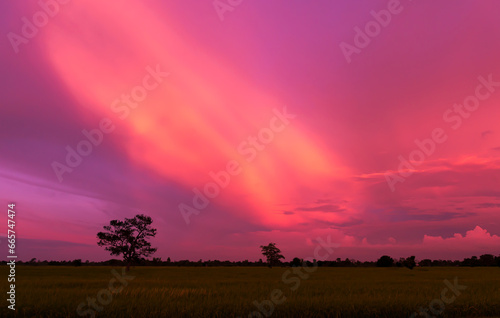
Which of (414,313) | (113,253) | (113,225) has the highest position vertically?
(113,225)

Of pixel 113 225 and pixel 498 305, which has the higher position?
pixel 113 225

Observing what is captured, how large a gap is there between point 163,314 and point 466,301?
15.8 metres

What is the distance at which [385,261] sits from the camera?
117 meters

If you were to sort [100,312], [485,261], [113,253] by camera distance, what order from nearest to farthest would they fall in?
[100,312] → [113,253] → [485,261]

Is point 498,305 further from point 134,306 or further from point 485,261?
point 485,261

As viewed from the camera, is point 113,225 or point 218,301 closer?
point 218,301

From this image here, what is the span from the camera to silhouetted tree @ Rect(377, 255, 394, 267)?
115625 millimetres

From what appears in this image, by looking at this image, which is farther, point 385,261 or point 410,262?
point 385,261

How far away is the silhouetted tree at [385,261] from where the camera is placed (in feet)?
379

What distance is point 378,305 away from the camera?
60.7 ft

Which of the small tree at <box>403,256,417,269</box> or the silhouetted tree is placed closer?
the small tree at <box>403,256,417,269</box>

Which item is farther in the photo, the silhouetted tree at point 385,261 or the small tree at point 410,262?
the silhouetted tree at point 385,261

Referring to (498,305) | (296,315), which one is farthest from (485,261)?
(296,315)

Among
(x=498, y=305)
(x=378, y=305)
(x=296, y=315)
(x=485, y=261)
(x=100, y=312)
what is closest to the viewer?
(x=100, y=312)
